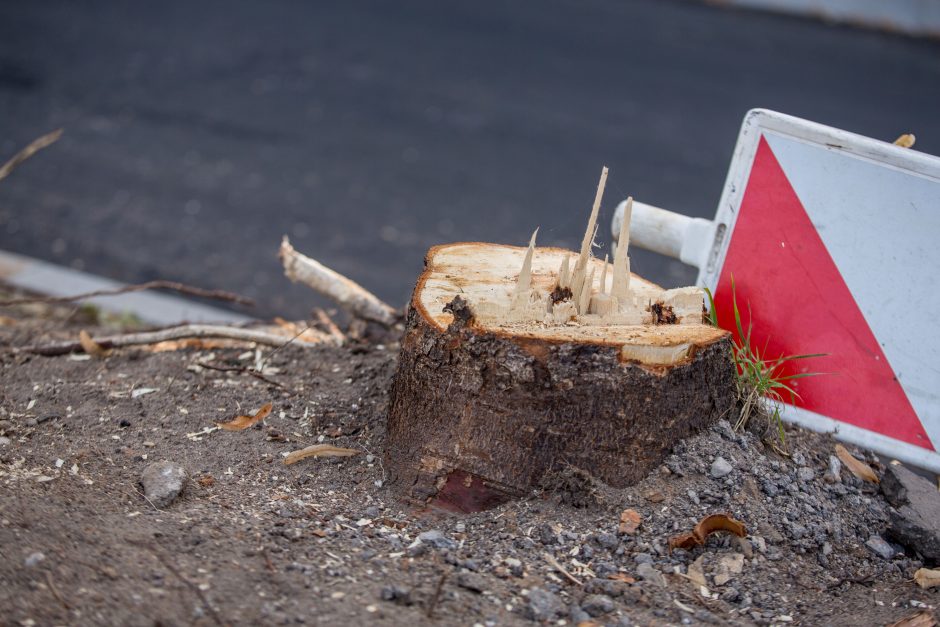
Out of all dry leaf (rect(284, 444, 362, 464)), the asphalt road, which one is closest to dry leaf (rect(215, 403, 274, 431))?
dry leaf (rect(284, 444, 362, 464))

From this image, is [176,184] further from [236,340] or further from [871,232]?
[871,232]

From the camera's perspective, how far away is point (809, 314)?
9.83ft

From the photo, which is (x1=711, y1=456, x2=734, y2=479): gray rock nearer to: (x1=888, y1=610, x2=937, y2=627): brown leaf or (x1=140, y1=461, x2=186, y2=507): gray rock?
(x1=888, y1=610, x2=937, y2=627): brown leaf

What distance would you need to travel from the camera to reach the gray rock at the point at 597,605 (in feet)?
7.34

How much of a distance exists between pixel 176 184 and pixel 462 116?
275cm

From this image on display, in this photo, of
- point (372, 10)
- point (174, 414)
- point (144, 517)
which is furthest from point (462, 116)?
point (144, 517)

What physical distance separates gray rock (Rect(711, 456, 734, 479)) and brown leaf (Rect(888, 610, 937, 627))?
1.89ft

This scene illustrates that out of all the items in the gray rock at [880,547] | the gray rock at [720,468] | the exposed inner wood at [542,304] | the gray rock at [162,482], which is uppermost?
the exposed inner wood at [542,304]

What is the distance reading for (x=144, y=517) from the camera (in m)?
2.39

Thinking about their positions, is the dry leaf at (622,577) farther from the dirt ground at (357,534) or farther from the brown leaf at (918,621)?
the brown leaf at (918,621)

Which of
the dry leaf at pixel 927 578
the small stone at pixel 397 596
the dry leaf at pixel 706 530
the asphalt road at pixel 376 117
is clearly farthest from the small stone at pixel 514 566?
the asphalt road at pixel 376 117

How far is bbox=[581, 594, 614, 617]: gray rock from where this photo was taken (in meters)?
2.24

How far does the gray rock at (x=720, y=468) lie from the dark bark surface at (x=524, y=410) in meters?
0.12

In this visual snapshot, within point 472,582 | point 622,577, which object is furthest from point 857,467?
point 472,582
